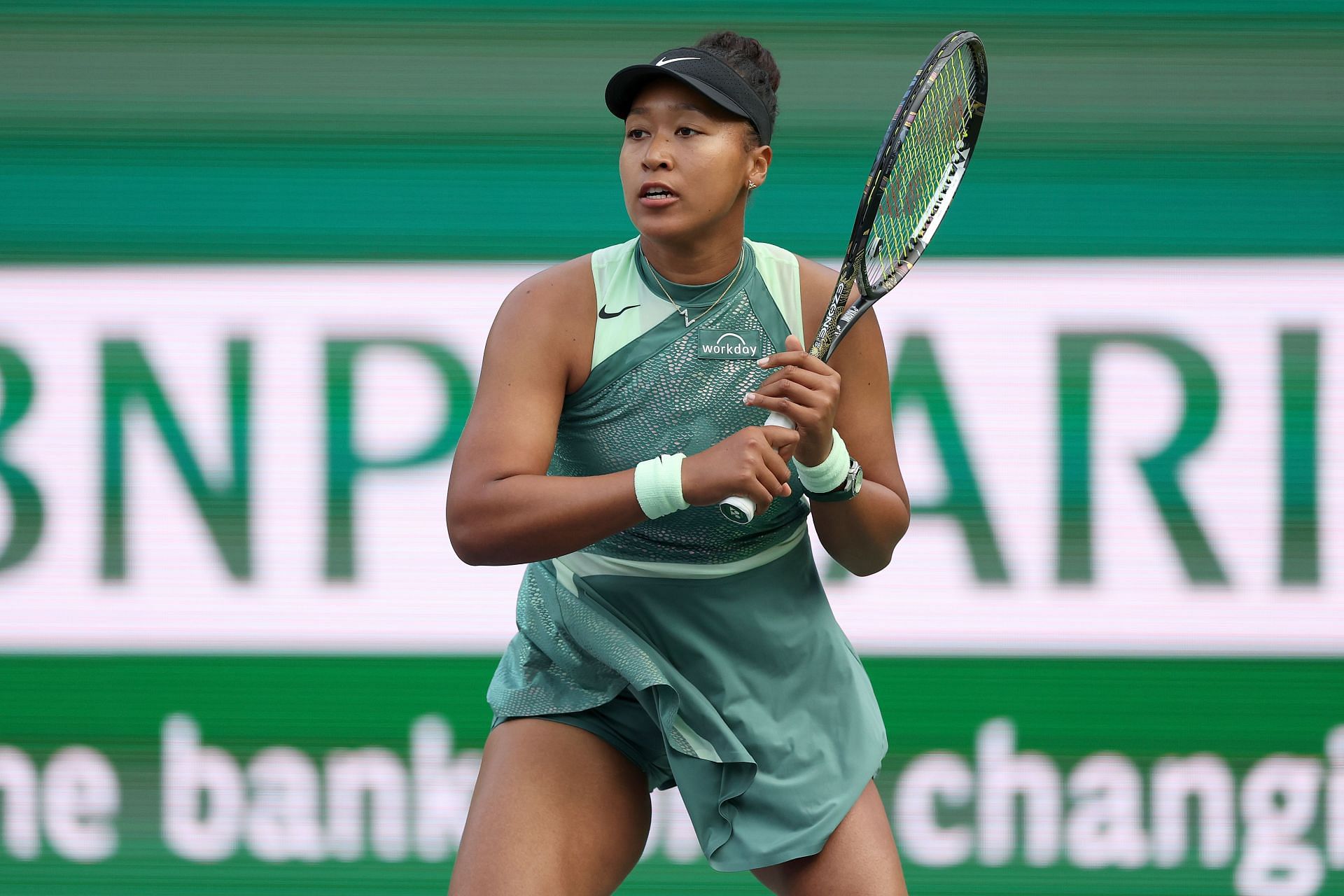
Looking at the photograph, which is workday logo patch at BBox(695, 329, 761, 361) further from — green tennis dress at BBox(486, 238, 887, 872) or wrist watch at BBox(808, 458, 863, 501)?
wrist watch at BBox(808, 458, 863, 501)

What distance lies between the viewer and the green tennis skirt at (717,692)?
6.55 ft

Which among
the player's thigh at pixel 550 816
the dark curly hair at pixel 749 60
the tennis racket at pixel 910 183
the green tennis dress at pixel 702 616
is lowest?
the player's thigh at pixel 550 816

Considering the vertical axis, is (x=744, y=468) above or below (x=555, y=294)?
below

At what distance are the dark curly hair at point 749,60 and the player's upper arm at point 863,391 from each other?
0.25 meters

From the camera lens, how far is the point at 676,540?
6.63 ft

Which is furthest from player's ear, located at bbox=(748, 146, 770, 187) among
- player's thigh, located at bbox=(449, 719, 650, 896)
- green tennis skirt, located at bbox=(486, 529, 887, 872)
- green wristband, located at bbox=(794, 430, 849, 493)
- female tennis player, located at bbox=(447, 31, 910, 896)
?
player's thigh, located at bbox=(449, 719, 650, 896)

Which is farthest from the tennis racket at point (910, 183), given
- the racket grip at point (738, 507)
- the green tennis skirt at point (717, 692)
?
the green tennis skirt at point (717, 692)

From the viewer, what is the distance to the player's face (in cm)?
189

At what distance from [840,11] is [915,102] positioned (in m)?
1.35

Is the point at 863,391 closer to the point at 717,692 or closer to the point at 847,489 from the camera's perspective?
the point at 847,489

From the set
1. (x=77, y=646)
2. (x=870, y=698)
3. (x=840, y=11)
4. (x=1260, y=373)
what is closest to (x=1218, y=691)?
(x=1260, y=373)

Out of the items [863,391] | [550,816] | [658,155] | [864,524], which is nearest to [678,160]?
[658,155]

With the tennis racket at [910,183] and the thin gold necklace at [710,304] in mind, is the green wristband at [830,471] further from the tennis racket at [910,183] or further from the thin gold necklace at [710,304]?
the thin gold necklace at [710,304]

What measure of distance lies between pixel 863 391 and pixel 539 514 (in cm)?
51
